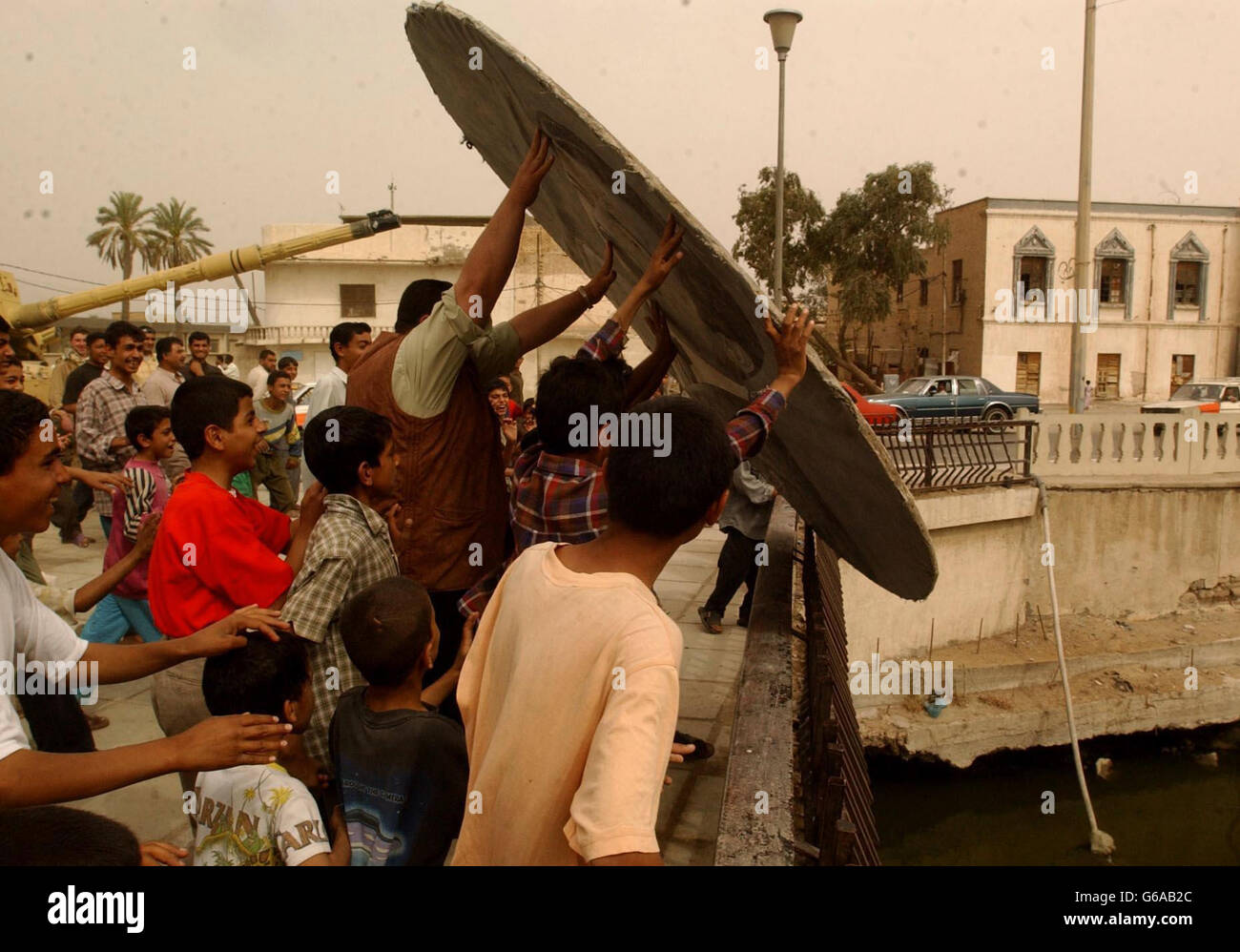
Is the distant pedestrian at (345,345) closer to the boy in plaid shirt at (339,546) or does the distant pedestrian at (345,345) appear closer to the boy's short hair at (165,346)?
the boy's short hair at (165,346)

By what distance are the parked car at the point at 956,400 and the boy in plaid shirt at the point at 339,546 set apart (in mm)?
20100

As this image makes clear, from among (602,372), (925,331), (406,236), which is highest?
(406,236)

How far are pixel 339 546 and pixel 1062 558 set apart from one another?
1373cm

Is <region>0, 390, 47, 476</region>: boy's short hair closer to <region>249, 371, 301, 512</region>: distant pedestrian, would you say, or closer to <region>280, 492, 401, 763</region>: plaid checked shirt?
<region>280, 492, 401, 763</region>: plaid checked shirt

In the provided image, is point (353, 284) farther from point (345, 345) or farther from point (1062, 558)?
point (345, 345)

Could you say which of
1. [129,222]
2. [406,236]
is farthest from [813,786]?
[129,222]

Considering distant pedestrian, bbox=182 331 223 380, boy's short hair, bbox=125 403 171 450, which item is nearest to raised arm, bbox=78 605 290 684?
boy's short hair, bbox=125 403 171 450

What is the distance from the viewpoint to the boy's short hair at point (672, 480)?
4.73ft

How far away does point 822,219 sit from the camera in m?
29.2

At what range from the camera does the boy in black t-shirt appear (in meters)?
2.03

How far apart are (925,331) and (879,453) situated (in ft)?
119

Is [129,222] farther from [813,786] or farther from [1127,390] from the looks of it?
[813,786]

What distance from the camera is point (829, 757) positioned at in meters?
2.17
